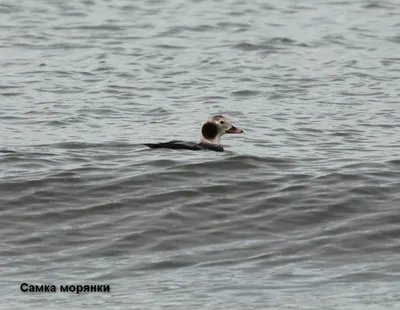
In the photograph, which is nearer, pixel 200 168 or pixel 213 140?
pixel 200 168

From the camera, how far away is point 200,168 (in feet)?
47.0

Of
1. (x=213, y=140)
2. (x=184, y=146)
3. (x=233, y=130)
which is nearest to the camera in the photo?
(x=184, y=146)

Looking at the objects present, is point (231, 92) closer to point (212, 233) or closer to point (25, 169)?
point (25, 169)

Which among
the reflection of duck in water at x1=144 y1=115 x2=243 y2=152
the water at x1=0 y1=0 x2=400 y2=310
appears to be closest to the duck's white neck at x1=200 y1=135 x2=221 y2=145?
the reflection of duck in water at x1=144 y1=115 x2=243 y2=152

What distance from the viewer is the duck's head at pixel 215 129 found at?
15.7 m

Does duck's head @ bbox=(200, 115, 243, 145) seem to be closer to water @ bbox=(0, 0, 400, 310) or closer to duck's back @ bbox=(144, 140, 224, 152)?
duck's back @ bbox=(144, 140, 224, 152)

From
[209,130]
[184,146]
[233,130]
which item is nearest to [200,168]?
[184,146]

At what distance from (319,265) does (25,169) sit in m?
4.37

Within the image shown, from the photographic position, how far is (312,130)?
1659 centimetres

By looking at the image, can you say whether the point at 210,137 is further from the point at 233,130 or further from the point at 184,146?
the point at 184,146

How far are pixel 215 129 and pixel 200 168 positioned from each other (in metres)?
1.60

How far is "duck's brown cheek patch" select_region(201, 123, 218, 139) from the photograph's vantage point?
15.7m

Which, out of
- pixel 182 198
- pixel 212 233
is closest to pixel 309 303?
pixel 212 233

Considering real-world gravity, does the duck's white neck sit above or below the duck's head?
below
